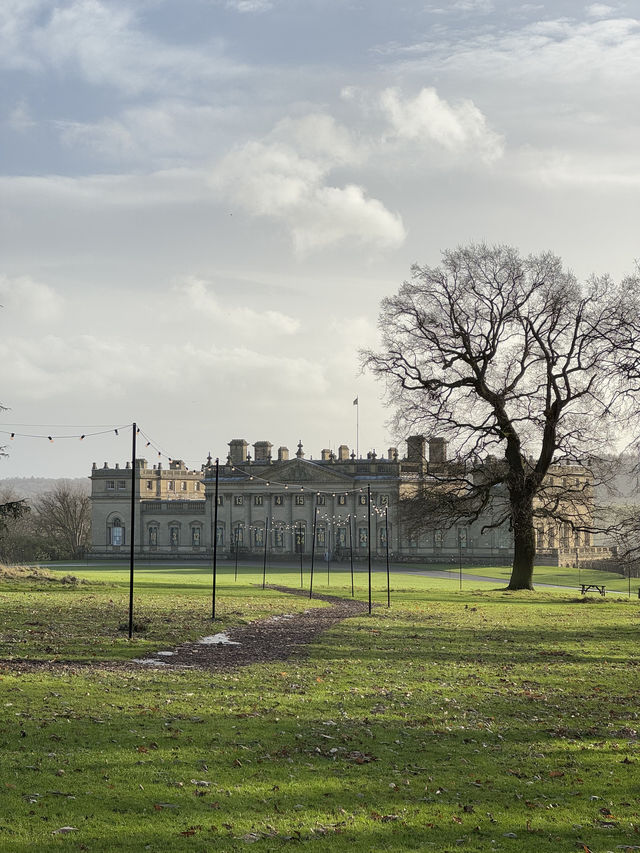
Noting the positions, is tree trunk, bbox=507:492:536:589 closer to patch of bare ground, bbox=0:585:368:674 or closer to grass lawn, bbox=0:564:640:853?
patch of bare ground, bbox=0:585:368:674

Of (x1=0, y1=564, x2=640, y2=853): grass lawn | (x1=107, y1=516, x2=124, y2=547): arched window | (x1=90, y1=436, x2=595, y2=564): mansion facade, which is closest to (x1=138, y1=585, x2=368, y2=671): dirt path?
(x1=0, y1=564, x2=640, y2=853): grass lawn

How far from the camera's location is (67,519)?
129 metres

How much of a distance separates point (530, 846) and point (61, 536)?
12430 centimetres

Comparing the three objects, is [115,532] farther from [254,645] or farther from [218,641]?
[254,645]

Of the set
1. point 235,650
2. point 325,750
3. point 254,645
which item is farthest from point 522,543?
point 325,750

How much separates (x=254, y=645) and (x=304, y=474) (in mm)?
88095

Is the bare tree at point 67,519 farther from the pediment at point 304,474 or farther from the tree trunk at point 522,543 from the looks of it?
the tree trunk at point 522,543

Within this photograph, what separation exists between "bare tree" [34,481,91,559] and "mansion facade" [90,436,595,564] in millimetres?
7622

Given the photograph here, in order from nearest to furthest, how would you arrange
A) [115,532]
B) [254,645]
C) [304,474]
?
[254,645] → [304,474] → [115,532]

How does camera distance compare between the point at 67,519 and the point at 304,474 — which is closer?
the point at 304,474

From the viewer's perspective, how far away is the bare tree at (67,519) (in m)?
126

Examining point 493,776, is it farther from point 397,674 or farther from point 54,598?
point 54,598

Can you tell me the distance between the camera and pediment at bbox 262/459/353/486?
110188mm

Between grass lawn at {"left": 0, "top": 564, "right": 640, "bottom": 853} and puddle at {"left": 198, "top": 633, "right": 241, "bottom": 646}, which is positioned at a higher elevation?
grass lawn at {"left": 0, "top": 564, "right": 640, "bottom": 853}
